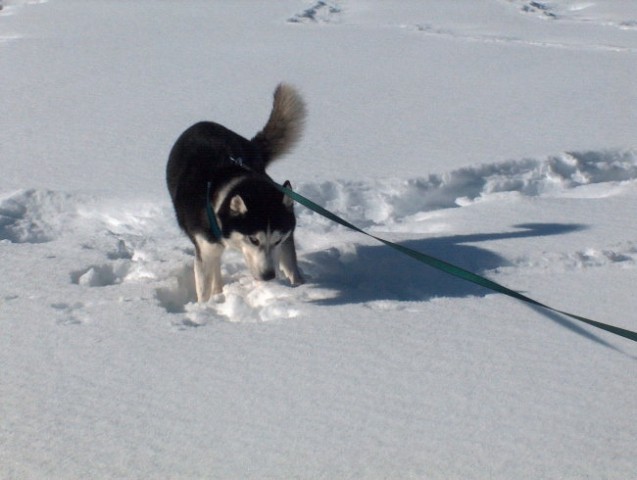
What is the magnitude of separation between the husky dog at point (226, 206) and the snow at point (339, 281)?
14 centimetres

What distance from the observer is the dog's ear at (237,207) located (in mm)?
3639

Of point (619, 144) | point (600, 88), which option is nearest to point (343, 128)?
point (619, 144)

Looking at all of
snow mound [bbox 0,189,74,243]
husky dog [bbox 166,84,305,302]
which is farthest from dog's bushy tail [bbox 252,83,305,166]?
snow mound [bbox 0,189,74,243]

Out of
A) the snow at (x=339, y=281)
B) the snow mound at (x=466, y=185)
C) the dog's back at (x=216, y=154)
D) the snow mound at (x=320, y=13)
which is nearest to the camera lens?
the snow at (x=339, y=281)

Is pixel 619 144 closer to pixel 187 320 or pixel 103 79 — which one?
pixel 187 320

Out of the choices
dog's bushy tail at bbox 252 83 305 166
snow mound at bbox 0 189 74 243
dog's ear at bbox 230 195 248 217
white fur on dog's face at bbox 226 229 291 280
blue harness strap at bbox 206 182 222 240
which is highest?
dog's bushy tail at bbox 252 83 305 166

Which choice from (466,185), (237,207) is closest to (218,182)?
(237,207)

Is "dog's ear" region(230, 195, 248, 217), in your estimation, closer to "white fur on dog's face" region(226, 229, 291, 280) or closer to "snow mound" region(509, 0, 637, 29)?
"white fur on dog's face" region(226, 229, 291, 280)

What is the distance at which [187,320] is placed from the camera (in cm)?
328

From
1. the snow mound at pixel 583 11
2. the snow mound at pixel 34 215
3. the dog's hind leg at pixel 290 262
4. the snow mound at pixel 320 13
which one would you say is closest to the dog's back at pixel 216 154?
the dog's hind leg at pixel 290 262

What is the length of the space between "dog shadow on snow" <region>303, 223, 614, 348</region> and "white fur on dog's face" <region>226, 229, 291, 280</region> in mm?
247

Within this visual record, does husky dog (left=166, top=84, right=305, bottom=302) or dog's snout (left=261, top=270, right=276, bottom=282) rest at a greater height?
husky dog (left=166, top=84, right=305, bottom=302)

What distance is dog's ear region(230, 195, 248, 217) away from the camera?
3.64 meters

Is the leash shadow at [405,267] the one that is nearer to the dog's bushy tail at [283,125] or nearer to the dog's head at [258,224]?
the dog's head at [258,224]
